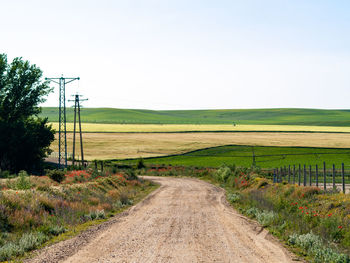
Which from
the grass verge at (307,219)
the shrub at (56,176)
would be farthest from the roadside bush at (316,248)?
the shrub at (56,176)

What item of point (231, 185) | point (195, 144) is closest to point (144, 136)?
point (195, 144)

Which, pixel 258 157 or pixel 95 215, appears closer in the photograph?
pixel 95 215

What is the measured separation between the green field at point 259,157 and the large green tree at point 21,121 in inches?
686

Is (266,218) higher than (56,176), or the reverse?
(266,218)

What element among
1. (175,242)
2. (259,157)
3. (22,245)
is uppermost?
(22,245)

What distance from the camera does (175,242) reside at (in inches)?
616

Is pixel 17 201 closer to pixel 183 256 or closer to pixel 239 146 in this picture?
pixel 183 256

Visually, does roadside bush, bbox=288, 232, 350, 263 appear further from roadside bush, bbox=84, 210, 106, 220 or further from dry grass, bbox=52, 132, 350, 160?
dry grass, bbox=52, 132, 350, 160

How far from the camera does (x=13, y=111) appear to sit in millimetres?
67312

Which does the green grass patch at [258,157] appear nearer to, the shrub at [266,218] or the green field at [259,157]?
the green field at [259,157]

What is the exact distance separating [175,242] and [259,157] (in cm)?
6273

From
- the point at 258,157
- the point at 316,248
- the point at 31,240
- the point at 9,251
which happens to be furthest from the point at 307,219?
the point at 258,157

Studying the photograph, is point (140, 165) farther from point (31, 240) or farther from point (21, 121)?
point (31, 240)

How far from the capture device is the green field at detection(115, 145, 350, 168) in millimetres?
69469
